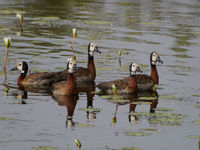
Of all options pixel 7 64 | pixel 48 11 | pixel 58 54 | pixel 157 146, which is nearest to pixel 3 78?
pixel 7 64

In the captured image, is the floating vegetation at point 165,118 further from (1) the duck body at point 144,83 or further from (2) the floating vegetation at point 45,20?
(2) the floating vegetation at point 45,20

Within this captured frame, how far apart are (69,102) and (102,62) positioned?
19.2ft

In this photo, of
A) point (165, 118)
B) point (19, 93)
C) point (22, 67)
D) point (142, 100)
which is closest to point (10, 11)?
point (22, 67)

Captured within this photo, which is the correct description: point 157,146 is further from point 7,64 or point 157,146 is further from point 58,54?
point 58,54

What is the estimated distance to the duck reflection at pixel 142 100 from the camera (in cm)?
1475

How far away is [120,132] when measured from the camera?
43.2ft

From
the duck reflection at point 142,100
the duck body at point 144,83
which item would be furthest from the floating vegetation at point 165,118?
the duck body at point 144,83

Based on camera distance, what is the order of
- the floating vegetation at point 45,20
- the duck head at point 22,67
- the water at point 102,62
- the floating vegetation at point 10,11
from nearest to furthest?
the water at point 102,62, the duck head at point 22,67, the floating vegetation at point 45,20, the floating vegetation at point 10,11

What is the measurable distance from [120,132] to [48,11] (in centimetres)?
2436

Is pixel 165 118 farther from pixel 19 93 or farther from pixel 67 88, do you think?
pixel 19 93

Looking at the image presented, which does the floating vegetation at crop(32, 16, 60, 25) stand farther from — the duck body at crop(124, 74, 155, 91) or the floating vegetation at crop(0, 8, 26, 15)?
the duck body at crop(124, 74, 155, 91)

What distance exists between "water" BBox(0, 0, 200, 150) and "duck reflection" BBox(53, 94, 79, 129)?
7 centimetres

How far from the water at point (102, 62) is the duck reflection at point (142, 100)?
0.12 meters

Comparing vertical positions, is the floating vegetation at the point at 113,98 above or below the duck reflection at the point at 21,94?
below
